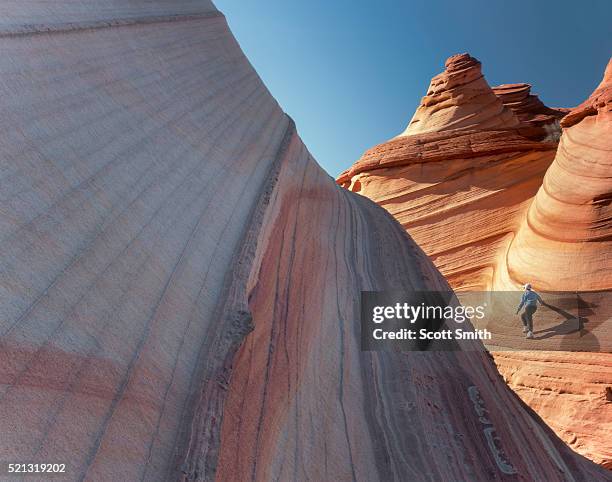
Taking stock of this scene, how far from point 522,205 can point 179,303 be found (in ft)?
28.6

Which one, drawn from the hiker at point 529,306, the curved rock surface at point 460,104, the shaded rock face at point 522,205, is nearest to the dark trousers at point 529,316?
the hiker at point 529,306

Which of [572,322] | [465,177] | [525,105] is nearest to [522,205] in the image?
[465,177]

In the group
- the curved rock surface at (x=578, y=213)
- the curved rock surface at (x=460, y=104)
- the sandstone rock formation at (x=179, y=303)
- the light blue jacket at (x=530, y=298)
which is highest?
the curved rock surface at (x=460, y=104)

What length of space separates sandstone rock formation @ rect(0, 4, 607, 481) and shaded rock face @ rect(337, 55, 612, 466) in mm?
4041

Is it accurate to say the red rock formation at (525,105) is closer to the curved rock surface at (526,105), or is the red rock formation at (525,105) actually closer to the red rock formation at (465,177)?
the curved rock surface at (526,105)

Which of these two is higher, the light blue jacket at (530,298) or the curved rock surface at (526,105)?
the curved rock surface at (526,105)

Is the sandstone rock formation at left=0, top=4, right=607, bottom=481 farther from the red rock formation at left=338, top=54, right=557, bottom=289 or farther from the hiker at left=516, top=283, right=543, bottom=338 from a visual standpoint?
the red rock formation at left=338, top=54, right=557, bottom=289

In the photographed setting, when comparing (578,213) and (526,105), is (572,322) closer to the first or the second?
(578,213)

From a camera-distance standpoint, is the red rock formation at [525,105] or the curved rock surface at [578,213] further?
the red rock formation at [525,105]

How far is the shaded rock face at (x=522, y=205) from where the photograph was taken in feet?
18.8

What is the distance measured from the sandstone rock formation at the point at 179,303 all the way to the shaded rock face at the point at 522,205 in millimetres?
→ 4041

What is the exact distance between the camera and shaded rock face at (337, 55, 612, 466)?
5742 millimetres

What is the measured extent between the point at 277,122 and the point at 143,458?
200cm

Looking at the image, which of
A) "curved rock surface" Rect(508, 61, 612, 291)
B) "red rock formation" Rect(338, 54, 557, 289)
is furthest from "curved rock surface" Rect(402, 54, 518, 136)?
"curved rock surface" Rect(508, 61, 612, 291)
